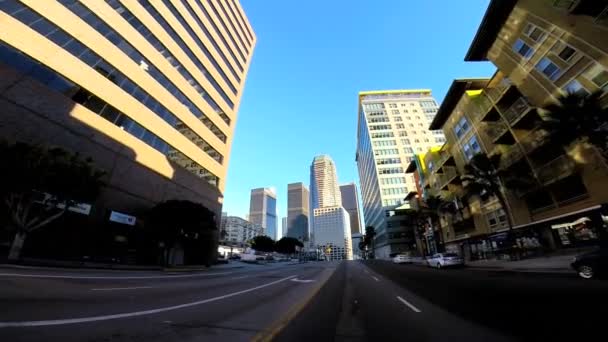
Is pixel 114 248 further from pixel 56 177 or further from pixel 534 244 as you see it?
pixel 534 244

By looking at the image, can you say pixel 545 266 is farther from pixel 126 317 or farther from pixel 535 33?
pixel 126 317

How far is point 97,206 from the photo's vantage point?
24.0 metres

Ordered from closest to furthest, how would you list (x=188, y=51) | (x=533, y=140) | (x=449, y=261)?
1. (x=533, y=140)
2. (x=449, y=261)
3. (x=188, y=51)

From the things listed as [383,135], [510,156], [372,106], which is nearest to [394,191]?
[383,135]

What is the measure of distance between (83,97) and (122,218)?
12.6 meters

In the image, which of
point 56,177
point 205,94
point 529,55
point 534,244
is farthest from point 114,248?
point 529,55

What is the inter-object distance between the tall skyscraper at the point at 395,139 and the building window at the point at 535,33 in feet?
209

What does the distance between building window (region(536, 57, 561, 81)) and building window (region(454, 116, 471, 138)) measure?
13.1 metres

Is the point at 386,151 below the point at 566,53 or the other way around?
the other way around

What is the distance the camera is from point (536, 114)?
2356 centimetres

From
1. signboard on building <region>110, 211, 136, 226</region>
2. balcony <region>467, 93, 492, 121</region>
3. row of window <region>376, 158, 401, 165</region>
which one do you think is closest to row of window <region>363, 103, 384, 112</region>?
row of window <region>376, 158, 401, 165</region>

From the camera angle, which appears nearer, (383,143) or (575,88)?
(575,88)

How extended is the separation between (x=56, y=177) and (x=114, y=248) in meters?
10.9

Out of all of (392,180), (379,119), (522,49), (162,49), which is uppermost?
(379,119)
